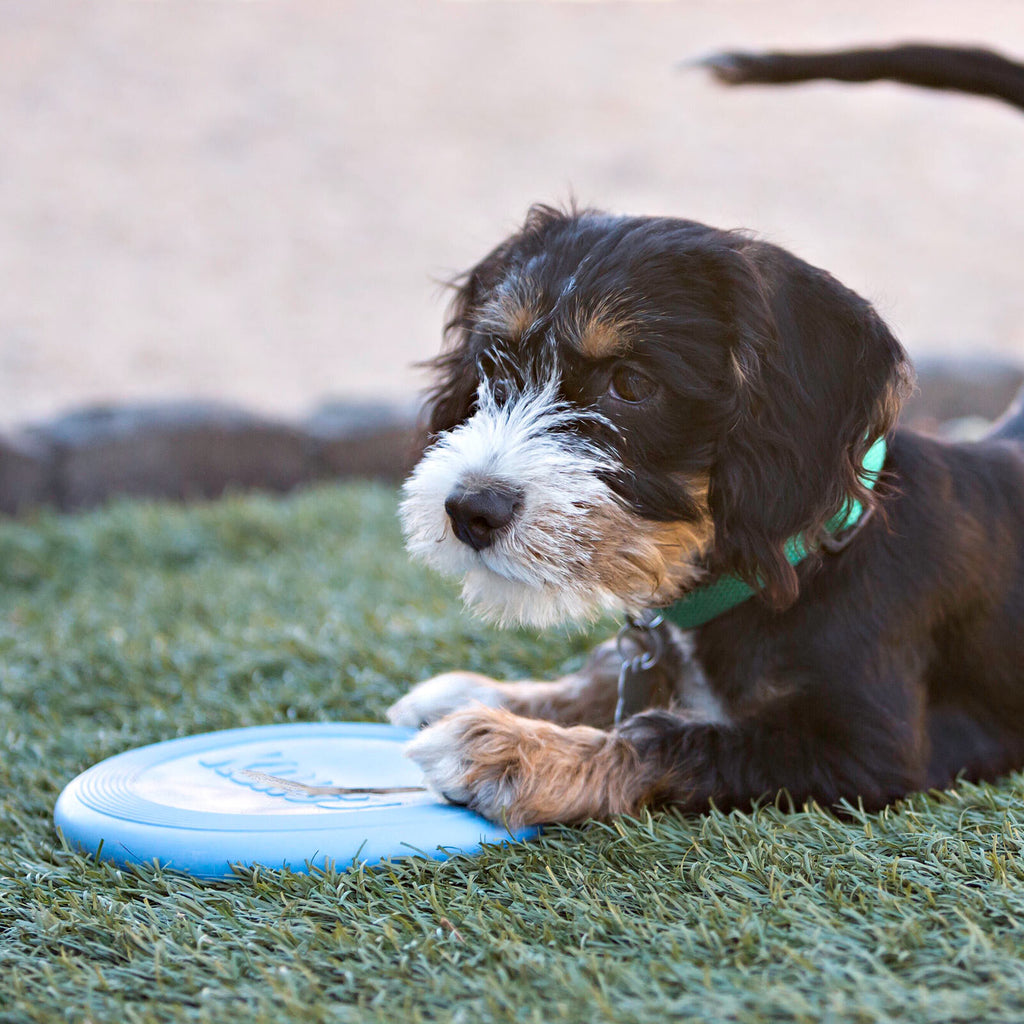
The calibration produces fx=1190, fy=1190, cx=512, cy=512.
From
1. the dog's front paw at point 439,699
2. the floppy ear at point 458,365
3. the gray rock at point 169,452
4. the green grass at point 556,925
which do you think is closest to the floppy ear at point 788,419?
the green grass at point 556,925

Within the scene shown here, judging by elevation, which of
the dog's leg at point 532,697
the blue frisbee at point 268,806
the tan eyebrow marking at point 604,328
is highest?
the tan eyebrow marking at point 604,328

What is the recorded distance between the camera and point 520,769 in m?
2.41

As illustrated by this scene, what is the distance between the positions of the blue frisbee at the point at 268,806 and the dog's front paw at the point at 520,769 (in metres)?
0.06

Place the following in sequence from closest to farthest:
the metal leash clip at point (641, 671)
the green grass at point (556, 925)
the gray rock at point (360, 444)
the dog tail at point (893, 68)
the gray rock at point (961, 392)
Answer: the green grass at point (556, 925) → the metal leash clip at point (641, 671) → the dog tail at point (893, 68) → the gray rock at point (360, 444) → the gray rock at point (961, 392)

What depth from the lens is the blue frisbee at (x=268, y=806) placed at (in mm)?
2350

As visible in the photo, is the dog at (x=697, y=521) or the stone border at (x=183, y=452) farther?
the stone border at (x=183, y=452)

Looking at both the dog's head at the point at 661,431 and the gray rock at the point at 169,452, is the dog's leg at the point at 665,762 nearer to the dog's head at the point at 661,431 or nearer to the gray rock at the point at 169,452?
the dog's head at the point at 661,431

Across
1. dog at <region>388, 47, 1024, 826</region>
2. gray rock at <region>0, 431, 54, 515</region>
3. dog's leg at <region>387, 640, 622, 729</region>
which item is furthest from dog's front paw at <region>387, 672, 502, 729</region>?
gray rock at <region>0, 431, 54, 515</region>

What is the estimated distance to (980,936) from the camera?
1.87 metres

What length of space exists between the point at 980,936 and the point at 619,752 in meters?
0.84

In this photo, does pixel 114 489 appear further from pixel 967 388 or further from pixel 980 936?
pixel 980 936

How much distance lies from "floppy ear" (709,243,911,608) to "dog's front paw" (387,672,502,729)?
819 millimetres

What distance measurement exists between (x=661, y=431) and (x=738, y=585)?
1.33ft

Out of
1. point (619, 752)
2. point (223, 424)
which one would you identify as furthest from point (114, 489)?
point (619, 752)
